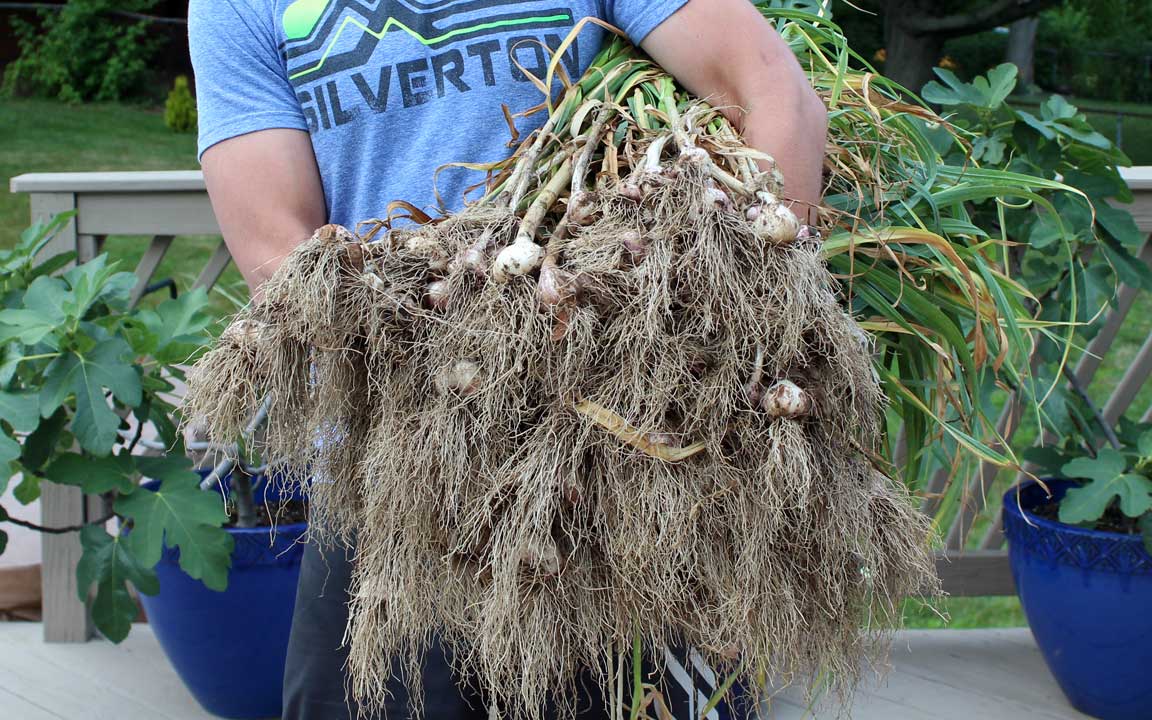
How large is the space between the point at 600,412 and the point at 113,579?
159 cm

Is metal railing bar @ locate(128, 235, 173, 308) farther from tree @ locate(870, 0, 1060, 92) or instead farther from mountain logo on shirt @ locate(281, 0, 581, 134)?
tree @ locate(870, 0, 1060, 92)

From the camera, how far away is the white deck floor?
2346mm

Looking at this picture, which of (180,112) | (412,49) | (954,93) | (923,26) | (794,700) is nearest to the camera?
(412,49)

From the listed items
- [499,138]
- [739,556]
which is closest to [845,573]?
[739,556]

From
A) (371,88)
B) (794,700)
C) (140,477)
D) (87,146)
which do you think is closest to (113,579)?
(140,477)

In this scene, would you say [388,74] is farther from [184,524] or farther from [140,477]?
[140,477]

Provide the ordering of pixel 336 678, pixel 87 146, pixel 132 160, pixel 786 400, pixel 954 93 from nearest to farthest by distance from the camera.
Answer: pixel 786 400
pixel 336 678
pixel 954 93
pixel 132 160
pixel 87 146

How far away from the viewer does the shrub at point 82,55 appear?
13219mm

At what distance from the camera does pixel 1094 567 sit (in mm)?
2125

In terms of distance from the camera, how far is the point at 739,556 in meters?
0.88

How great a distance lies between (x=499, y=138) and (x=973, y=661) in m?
2.05

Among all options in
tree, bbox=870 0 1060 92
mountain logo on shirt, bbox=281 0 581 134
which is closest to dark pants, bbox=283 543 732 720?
mountain logo on shirt, bbox=281 0 581 134

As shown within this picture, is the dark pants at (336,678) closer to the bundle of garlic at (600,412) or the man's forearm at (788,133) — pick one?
the bundle of garlic at (600,412)

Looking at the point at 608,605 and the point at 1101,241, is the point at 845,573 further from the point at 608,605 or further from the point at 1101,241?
the point at 1101,241
